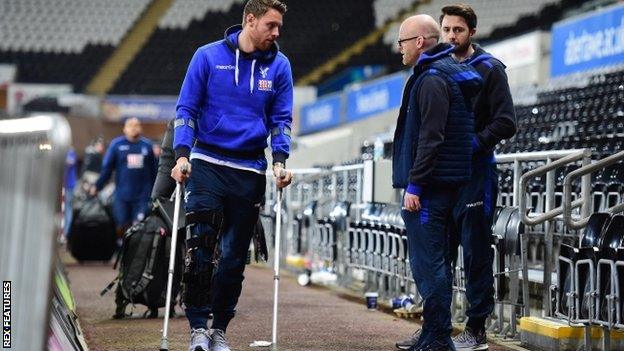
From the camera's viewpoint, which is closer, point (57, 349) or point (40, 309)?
point (40, 309)

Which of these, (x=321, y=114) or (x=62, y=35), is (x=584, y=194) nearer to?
(x=321, y=114)

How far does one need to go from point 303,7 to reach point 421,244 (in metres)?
28.4

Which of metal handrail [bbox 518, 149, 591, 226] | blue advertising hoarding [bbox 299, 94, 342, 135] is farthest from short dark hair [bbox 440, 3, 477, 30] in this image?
blue advertising hoarding [bbox 299, 94, 342, 135]

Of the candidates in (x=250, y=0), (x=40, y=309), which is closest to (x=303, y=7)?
(x=250, y=0)

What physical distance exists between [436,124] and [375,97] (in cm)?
1880

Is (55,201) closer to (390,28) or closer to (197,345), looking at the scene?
(197,345)

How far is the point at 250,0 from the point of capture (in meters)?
5.40

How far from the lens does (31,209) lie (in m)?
2.54

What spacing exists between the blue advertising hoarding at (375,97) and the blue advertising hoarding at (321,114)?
33.6 inches

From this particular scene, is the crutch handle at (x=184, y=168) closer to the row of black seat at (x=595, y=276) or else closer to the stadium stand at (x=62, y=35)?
the row of black seat at (x=595, y=276)

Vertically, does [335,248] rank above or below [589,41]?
below

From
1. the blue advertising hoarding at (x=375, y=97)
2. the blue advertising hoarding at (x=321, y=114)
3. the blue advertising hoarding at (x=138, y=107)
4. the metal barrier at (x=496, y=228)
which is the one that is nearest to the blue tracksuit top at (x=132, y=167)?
the metal barrier at (x=496, y=228)

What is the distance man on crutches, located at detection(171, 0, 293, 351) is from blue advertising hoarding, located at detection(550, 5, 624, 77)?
9390mm

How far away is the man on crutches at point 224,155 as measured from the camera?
5316 millimetres
